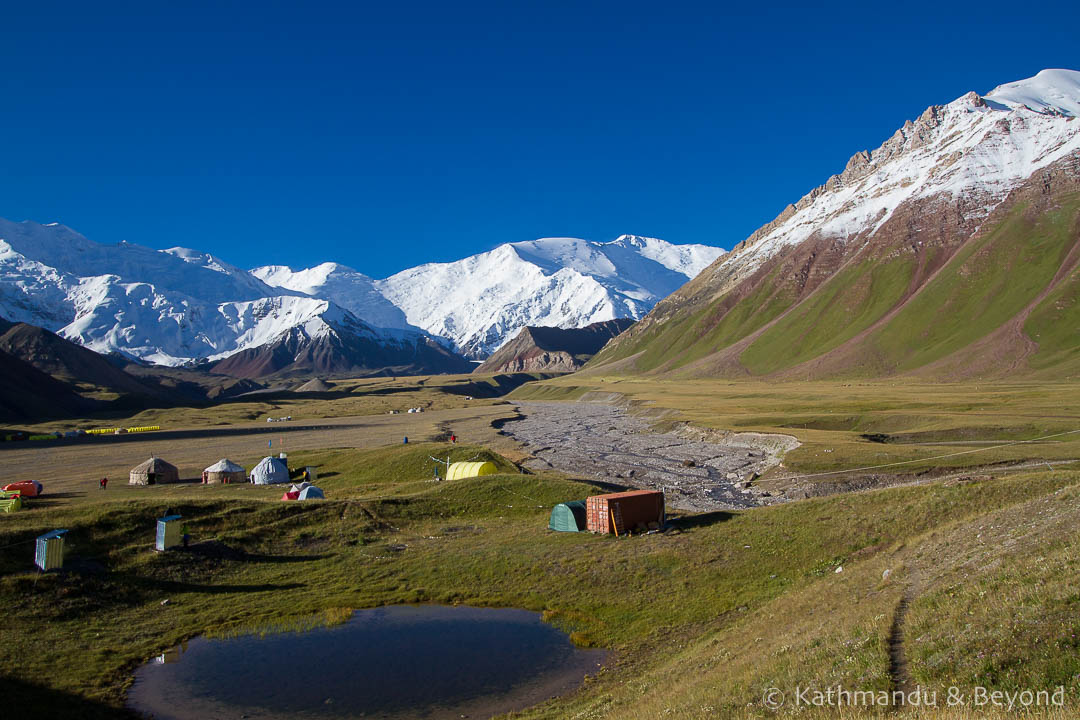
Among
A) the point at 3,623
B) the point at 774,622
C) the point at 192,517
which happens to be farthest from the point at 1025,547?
the point at 192,517

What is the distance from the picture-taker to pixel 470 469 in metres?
63.3

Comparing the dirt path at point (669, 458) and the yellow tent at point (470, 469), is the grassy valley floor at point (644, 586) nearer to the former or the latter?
the yellow tent at point (470, 469)

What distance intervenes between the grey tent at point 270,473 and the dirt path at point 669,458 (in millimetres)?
29705

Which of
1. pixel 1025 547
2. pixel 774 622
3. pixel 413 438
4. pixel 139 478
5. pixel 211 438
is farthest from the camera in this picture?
pixel 211 438

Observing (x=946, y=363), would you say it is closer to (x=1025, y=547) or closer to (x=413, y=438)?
(x=413, y=438)

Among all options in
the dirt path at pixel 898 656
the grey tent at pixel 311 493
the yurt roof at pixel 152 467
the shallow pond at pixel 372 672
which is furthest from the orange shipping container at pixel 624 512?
the yurt roof at pixel 152 467

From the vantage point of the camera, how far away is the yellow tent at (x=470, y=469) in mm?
62266

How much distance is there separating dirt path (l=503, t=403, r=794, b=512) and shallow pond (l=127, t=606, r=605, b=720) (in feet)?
95.2

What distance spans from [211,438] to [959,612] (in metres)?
143

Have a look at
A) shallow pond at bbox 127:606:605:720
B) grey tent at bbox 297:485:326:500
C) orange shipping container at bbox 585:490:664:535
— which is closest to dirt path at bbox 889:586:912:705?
shallow pond at bbox 127:606:605:720

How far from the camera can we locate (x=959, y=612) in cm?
1614

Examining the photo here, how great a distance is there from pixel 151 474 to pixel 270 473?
14.1 m

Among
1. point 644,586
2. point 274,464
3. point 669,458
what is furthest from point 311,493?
point 669,458

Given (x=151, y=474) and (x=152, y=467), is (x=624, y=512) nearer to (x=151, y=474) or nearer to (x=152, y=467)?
(x=151, y=474)
